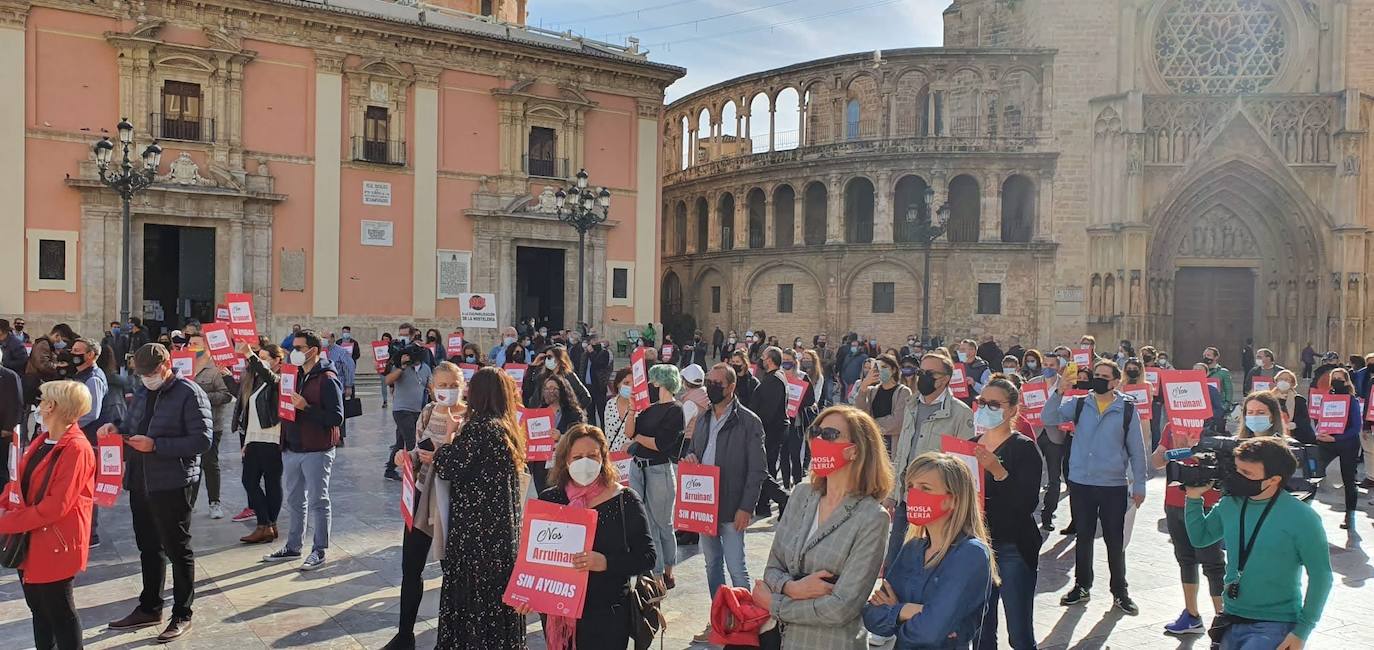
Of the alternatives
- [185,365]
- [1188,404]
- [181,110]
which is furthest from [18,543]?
[181,110]

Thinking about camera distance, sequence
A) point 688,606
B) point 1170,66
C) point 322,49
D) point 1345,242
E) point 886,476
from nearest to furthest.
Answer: point 886,476 < point 688,606 < point 322,49 < point 1345,242 < point 1170,66

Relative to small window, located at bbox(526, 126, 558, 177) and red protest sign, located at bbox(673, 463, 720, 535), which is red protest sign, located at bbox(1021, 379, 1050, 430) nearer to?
red protest sign, located at bbox(673, 463, 720, 535)

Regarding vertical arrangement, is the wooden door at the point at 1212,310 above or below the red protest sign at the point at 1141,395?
above

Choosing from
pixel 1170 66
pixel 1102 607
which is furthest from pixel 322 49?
pixel 1170 66

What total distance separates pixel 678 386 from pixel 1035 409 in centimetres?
503

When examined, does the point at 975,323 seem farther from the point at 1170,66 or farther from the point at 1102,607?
the point at 1102,607

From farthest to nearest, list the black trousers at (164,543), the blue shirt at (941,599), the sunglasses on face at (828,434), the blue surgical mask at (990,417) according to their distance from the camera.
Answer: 1. the black trousers at (164,543)
2. the blue surgical mask at (990,417)
3. the sunglasses on face at (828,434)
4. the blue shirt at (941,599)

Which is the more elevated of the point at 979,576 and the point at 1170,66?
the point at 1170,66

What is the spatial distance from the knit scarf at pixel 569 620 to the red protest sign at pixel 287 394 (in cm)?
430

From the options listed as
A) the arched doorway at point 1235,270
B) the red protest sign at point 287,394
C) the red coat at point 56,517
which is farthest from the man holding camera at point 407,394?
the arched doorway at point 1235,270

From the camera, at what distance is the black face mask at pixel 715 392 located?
7.07 metres

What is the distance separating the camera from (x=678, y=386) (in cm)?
771

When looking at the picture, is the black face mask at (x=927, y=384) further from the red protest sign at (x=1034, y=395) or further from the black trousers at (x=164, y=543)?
the black trousers at (x=164, y=543)

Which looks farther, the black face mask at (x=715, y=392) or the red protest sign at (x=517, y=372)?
the red protest sign at (x=517, y=372)
